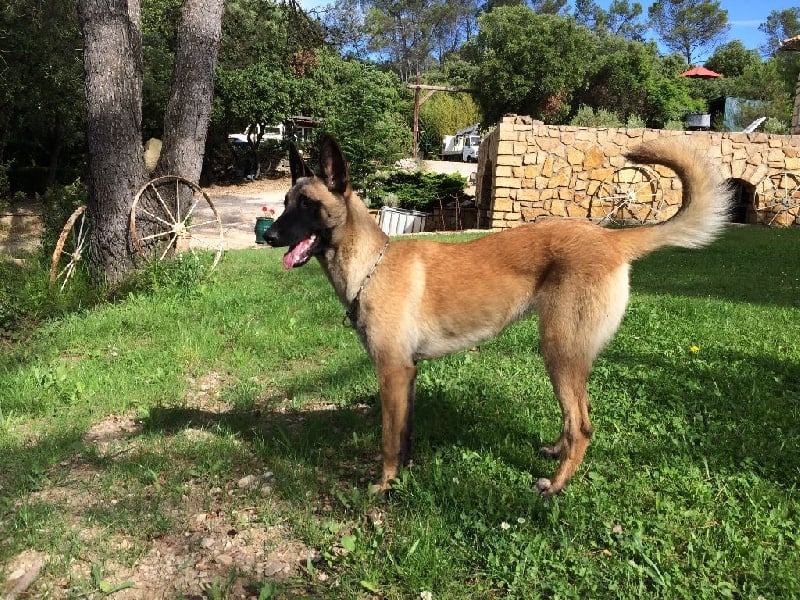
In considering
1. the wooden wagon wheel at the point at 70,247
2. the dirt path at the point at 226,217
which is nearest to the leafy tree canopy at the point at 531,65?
the dirt path at the point at 226,217

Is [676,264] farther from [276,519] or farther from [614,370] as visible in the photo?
[276,519]

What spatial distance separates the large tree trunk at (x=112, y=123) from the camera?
22.1 ft

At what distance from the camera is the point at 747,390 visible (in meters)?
3.99

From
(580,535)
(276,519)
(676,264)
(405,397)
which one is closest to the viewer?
(580,535)

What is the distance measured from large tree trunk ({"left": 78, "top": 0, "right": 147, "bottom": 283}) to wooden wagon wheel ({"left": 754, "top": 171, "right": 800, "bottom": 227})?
47.0 ft

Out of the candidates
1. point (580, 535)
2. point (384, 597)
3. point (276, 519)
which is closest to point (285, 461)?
point (276, 519)

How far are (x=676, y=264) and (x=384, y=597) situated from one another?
26.9 feet

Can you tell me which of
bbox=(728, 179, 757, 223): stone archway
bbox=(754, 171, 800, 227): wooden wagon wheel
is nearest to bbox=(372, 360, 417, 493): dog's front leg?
bbox=(728, 179, 757, 223): stone archway

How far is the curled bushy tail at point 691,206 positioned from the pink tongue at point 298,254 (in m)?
1.72

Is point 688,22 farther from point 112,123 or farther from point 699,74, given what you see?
point 112,123

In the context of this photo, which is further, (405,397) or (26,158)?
(26,158)

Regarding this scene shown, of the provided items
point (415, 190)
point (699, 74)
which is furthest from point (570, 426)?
point (699, 74)

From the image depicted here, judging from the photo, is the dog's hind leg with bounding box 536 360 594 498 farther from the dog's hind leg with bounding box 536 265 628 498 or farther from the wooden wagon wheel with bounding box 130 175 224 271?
the wooden wagon wheel with bounding box 130 175 224 271

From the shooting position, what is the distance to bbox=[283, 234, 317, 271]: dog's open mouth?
3047 millimetres
